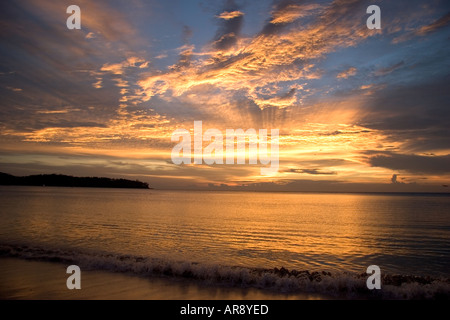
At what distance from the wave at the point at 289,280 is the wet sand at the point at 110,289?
0.70 metres

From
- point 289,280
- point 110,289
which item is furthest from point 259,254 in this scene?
point 110,289

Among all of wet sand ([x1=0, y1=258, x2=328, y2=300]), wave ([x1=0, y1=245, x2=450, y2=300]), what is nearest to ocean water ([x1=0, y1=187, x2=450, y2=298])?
wave ([x1=0, y1=245, x2=450, y2=300])

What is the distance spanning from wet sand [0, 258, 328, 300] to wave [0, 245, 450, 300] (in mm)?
698

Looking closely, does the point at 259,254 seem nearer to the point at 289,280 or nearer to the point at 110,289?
the point at 289,280

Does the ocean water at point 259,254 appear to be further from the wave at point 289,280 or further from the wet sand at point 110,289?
the wet sand at point 110,289

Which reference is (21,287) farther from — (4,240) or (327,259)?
(327,259)

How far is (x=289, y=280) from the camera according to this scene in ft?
39.8

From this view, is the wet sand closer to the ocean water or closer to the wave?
the wave

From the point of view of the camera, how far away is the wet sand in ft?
33.2

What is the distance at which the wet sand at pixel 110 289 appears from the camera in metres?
10.1

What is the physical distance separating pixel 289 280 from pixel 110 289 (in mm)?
7365

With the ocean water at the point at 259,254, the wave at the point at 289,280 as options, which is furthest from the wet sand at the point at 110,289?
the ocean water at the point at 259,254
